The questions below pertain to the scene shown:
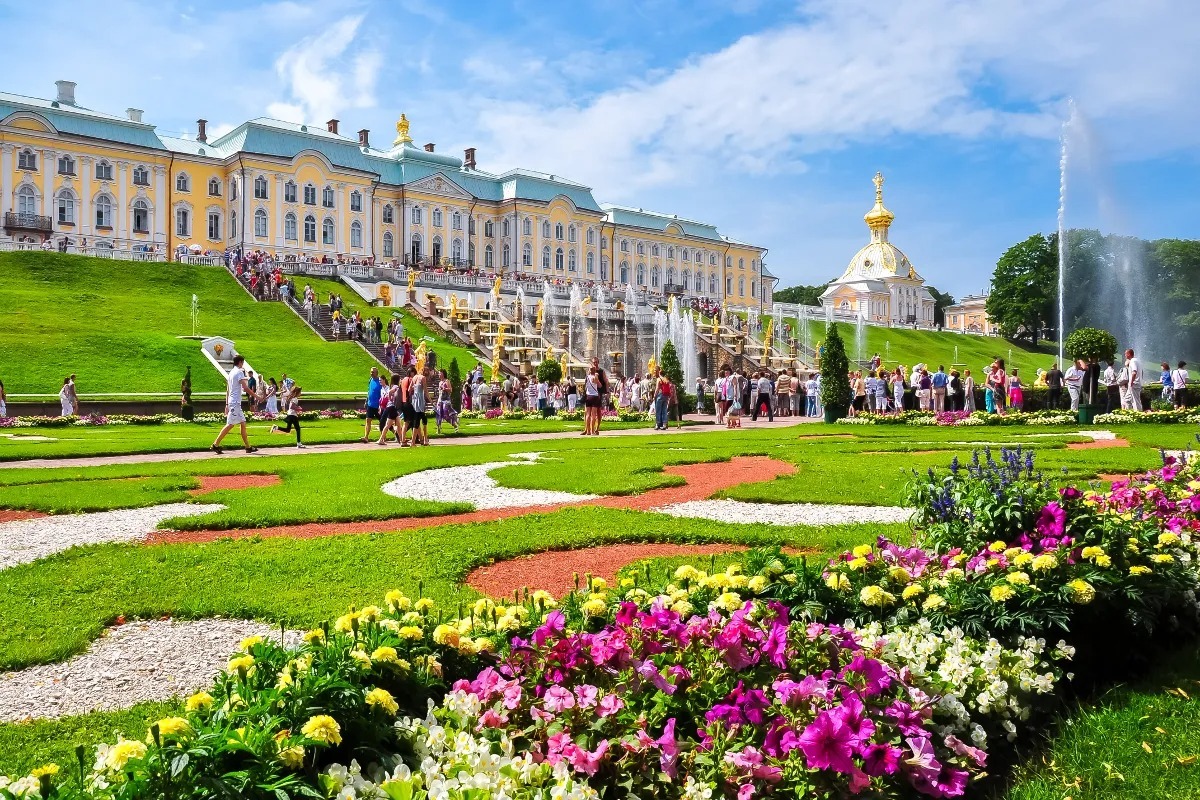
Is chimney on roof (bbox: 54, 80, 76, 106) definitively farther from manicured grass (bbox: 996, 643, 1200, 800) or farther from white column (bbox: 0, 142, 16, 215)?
manicured grass (bbox: 996, 643, 1200, 800)

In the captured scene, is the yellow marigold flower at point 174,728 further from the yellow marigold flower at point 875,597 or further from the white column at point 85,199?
the white column at point 85,199

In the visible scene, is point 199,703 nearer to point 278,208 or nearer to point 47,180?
point 47,180

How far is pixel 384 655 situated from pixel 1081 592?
2.96 metres

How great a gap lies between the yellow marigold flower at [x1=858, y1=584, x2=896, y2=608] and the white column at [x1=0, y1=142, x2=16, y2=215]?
6098 centimetres

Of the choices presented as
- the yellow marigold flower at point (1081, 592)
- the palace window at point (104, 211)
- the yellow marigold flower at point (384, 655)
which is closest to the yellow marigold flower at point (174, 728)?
the yellow marigold flower at point (384, 655)

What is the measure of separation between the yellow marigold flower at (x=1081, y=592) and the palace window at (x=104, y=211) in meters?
62.8

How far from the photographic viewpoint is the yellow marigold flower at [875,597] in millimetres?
3963

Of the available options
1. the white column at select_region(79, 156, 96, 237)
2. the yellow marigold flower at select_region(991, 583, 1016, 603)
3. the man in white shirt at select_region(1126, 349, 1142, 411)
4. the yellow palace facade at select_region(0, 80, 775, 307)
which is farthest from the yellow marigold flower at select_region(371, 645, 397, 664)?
the white column at select_region(79, 156, 96, 237)

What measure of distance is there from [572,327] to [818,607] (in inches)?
1541

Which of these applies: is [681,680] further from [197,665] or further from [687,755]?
[197,665]

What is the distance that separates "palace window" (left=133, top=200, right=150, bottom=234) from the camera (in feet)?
188

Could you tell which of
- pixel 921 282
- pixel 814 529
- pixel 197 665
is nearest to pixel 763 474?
pixel 814 529


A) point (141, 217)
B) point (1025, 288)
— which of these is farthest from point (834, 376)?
point (1025, 288)

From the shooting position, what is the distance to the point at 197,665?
4234 mm
